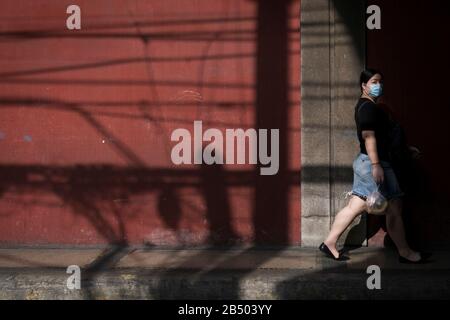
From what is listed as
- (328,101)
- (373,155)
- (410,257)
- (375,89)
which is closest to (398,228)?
(410,257)

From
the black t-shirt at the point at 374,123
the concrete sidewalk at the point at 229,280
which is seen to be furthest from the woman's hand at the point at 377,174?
the concrete sidewalk at the point at 229,280

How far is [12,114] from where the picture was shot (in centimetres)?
705

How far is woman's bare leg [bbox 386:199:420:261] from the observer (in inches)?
243

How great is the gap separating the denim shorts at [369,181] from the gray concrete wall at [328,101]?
0.66 m

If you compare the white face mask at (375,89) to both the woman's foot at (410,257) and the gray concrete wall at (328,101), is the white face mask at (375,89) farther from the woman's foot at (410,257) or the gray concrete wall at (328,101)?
the woman's foot at (410,257)

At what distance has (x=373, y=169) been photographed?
19.5 ft

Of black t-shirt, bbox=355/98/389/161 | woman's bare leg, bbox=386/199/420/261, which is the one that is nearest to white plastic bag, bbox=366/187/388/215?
woman's bare leg, bbox=386/199/420/261

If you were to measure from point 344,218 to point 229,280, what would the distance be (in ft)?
3.84

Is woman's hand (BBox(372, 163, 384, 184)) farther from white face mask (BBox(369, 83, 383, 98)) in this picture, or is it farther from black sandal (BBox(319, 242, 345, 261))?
black sandal (BBox(319, 242, 345, 261))

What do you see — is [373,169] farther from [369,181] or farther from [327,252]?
[327,252]

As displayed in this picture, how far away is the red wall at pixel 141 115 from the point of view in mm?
6859

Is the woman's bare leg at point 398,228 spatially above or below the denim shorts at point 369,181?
below
